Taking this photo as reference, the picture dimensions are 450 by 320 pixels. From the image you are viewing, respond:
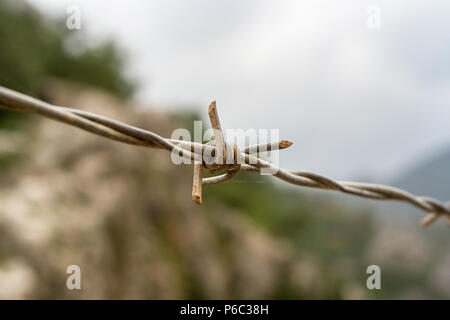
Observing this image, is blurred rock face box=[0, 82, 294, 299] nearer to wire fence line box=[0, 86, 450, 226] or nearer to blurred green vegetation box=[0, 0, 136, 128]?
blurred green vegetation box=[0, 0, 136, 128]

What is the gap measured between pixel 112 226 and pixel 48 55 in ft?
7.17

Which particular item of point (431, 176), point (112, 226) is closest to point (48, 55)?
point (112, 226)

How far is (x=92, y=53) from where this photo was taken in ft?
17.9

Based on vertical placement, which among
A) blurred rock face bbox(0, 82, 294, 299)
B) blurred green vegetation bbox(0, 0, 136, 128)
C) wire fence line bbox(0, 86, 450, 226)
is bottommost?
wire fence line bbox(0, 86, 450, 226)

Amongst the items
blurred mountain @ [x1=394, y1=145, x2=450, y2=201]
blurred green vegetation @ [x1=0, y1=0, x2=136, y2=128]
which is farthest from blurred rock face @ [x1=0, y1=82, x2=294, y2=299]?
blurred mountain @ [x1=394, y1=145, x2=450, y2=201]

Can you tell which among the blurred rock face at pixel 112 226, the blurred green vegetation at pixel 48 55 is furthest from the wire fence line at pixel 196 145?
the blurred green vegetation at pixel 48 55

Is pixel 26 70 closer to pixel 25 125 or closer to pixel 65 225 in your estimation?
pixel 25 125

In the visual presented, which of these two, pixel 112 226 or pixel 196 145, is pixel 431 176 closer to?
pixel 112 226

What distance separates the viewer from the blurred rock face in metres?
2.81

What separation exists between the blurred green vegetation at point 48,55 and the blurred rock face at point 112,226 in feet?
1.06

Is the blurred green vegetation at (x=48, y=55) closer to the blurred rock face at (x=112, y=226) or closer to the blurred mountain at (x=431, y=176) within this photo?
the blurred rock face at (x=112, y=226)

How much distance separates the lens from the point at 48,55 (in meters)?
4.72

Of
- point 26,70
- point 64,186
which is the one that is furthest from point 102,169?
point 26,70

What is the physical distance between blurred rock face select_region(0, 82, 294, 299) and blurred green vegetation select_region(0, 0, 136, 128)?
322mm
